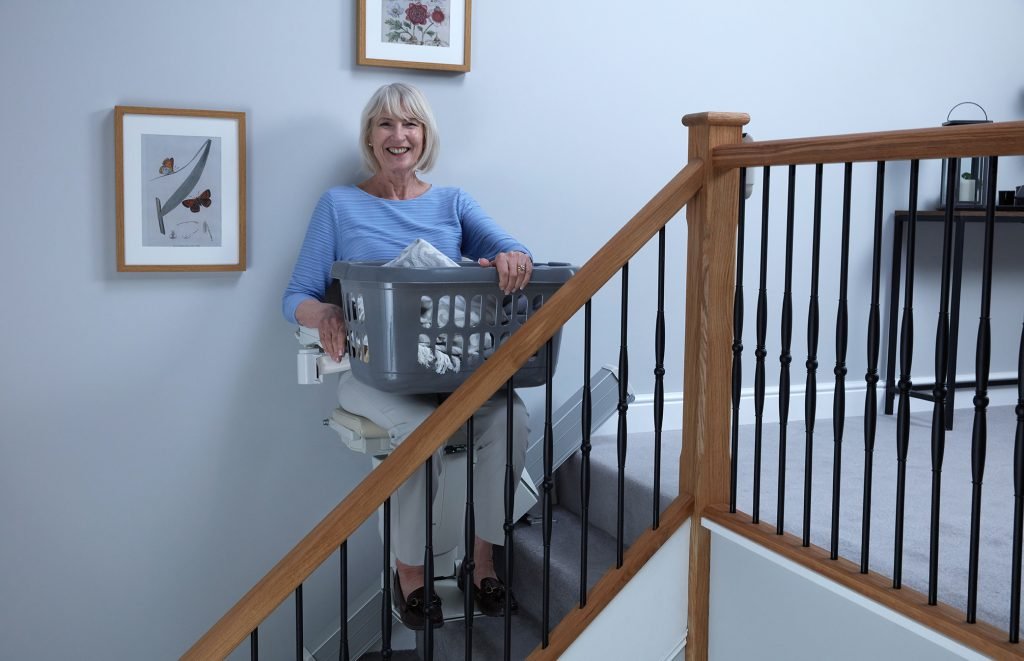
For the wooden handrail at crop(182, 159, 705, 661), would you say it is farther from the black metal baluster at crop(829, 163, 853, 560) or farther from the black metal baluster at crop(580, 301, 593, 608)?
the black metal baluster at crop(829, 163, 853, 560)

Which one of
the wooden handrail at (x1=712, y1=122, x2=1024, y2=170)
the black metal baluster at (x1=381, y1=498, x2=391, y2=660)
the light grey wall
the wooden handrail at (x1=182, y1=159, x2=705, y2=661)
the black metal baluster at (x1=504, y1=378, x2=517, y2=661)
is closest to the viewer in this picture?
the wooden handrail at (x1=712, y1=122, x2=1024, y2=170)

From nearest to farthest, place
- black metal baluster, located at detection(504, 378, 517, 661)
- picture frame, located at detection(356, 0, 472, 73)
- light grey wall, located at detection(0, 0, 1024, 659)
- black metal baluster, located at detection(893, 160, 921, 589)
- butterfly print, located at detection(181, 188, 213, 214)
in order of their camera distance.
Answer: black metal baluster, located at detection(893, 160, 921, 589) < black metal baluster, located at detection(504, 378, 517, 661) < light grey wall, located at detection(0, 0, 1024, 659) < butterfly print, located at detection(181, 188, 213, 214) < picture frame, located at detection(356, 0, 472, 73)

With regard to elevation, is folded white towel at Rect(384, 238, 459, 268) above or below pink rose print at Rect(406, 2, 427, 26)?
below

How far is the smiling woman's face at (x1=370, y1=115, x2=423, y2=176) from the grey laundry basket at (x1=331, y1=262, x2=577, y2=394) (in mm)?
518

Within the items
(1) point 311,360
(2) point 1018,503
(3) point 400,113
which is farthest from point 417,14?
(2) point 1018,503

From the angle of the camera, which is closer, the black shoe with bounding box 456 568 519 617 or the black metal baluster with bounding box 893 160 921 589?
the black metal baluster with bounding box 893 160 921 589

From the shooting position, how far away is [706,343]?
2295mm

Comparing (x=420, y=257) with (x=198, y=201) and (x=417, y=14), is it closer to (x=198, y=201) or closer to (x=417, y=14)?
(x=198, y=201)

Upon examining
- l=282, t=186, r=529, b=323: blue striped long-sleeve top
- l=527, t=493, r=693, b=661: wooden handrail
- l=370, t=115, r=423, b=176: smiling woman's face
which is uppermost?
l=370, t=115, r=423, b=176: smiling woman's face

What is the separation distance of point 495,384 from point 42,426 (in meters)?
1.49

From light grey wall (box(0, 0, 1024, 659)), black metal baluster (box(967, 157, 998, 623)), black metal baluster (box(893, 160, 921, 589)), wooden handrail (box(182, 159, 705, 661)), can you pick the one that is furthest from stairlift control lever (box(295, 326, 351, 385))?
black metal baluster (box(967, 157, 998, 623))

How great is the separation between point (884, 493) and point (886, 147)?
1189 millimetres

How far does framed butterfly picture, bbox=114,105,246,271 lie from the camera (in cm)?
277

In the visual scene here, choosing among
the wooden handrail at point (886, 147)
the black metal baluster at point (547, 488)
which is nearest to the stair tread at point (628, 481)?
the black metal baluster at point (547, 488)
